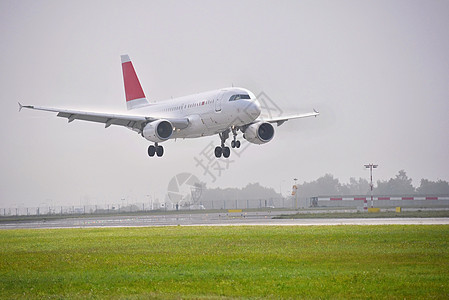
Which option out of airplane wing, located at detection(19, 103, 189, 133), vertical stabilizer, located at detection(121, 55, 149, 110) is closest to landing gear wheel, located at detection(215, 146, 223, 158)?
airplane wing, located at detection(19, 103, 189, 133)

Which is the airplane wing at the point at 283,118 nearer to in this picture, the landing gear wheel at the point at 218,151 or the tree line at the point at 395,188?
the landing gear wheel at the point at 218,151

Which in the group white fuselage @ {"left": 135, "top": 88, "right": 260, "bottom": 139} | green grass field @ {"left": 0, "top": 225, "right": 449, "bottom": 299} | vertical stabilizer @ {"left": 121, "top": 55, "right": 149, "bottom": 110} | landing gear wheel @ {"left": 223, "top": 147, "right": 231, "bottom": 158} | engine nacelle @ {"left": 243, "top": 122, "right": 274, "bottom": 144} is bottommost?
green grass field @ {"left": 0, "top": 225, "right": 449, "bottom": 299}

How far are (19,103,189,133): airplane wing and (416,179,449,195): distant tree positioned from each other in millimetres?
108050

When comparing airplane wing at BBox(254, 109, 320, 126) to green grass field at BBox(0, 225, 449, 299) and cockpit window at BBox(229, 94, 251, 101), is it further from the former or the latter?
green grass field at BBox(0, 225, 449, 299)

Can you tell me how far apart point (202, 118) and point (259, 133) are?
553cm

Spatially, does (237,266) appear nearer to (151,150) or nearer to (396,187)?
(151,150)

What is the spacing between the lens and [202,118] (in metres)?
59.8

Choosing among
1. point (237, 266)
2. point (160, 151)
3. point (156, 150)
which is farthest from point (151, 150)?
point (237, 266)

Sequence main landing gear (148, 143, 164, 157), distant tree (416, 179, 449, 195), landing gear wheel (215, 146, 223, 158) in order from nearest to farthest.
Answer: landing gear wheel (215, 146, 223, 158) → main landing gear (148, 143, 164, 157) → distant tree (416, 179, 449, 195)

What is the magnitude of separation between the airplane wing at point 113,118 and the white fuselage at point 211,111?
3.79ft

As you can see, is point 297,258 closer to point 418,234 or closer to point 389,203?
point 418,234

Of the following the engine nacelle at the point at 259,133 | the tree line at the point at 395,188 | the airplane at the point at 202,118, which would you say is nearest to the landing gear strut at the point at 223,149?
the airplane at the point at 202,118

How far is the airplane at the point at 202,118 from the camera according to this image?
5659 cm

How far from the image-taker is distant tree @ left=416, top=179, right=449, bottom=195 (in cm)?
16121
